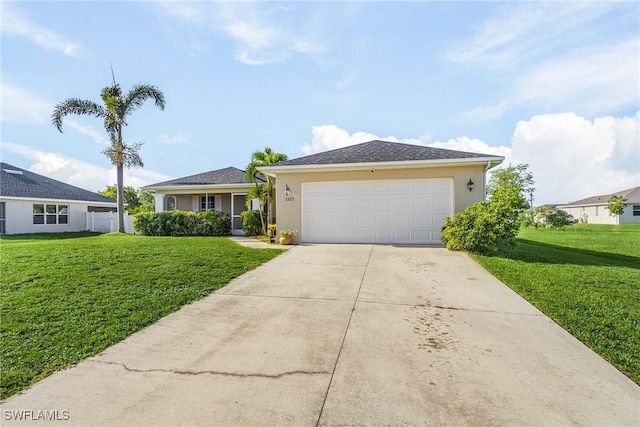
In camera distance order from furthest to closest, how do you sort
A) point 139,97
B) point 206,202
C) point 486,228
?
1. point 206,202
2. point 139,97
3. point 486,228

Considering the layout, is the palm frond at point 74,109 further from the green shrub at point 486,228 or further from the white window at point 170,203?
the green shrub at point 486,228

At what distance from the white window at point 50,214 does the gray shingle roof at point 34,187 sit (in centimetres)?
71

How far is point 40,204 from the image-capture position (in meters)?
18.9

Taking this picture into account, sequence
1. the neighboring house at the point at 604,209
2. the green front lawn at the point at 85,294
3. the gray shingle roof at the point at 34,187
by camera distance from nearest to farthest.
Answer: the green front lawn at the point at 85,294, the gray shingle roof at the point at 34,187, the neighboring house at the point at 604,209

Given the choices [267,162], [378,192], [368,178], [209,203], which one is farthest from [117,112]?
[378,192]

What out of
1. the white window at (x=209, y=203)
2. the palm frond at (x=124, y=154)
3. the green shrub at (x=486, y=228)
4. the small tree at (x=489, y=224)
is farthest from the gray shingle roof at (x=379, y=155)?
the palm frond at (x=124, y=154)

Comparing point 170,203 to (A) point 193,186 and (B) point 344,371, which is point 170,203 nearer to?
(A) point 193,186

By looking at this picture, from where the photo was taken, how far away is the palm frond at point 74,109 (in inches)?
625

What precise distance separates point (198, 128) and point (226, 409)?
15111 mm

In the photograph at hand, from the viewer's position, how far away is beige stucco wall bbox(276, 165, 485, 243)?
10508 mm

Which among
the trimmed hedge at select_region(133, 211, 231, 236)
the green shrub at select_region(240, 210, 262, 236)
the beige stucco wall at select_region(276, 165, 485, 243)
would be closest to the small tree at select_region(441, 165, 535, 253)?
the beige stucco wall at select_region(276, 165, 485, 243)

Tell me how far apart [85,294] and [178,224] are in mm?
10669

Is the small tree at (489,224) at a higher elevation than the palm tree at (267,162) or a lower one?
lower

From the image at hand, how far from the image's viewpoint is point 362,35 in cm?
998
